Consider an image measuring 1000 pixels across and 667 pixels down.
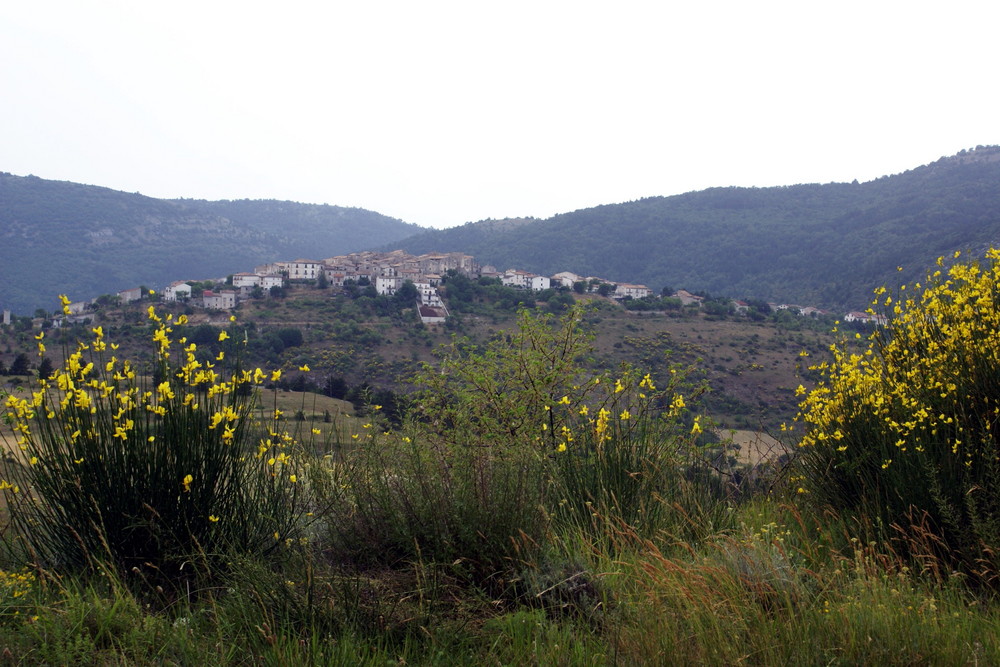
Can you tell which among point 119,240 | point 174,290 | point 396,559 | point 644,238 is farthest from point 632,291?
point 119,240

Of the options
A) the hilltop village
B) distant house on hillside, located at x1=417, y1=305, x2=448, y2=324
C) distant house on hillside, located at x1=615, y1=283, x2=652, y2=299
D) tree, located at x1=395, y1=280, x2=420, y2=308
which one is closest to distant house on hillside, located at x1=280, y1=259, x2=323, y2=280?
the hilltop village

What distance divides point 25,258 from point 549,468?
375 ft

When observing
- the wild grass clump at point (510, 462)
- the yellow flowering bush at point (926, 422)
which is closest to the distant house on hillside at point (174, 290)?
the wild grass clump at point (510, 462)

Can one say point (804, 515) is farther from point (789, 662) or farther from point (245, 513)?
point (245, 513)

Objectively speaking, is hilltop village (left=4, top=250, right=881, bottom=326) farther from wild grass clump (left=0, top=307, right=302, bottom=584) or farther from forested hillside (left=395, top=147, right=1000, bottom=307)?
wild grass clump (left=0, top=307, right=302, bottom=584)

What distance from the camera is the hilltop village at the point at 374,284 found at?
62.0m

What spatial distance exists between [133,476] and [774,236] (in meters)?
107

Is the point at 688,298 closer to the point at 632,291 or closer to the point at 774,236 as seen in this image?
the point at 632,291

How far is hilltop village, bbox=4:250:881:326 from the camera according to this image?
62.0 metres

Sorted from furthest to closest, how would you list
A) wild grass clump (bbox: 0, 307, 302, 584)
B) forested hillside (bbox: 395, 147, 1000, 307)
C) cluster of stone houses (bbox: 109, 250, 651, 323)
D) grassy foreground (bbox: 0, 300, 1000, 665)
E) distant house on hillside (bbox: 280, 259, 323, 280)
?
distant house on hillside (bbox: 280, 259, 323, 280), forested hillside (bbox: 395, 147, 1000, 307), cluster of stone houses (bbox: 109, 250, 651, 323), wild grass clump (bbox: 0, 307, 302, 584), grassy foreground (bbox: 0, 300, 1000, 665)

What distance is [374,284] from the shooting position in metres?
73.7

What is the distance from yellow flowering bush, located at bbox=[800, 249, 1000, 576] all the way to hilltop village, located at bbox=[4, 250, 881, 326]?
154 ft

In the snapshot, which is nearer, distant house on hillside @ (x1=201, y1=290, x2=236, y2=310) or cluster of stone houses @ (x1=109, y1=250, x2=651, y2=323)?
distant house on hillside @ (x1=201, y1=290, x2=236, y2=310)

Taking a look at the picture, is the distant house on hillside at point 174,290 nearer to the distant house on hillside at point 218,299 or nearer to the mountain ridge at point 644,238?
the distant house on hillside at point 218,299
